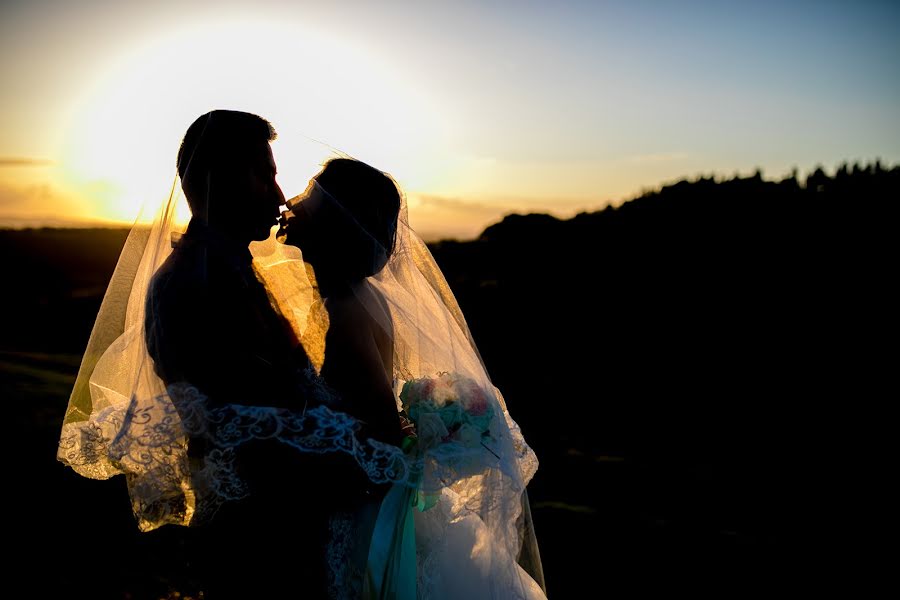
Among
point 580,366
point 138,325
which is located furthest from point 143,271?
point 580,366

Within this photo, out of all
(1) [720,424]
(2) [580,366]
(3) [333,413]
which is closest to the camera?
(3) [333,413]

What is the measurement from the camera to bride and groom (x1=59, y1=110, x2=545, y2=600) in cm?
236

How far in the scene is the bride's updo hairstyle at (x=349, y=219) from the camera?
8.81 feet

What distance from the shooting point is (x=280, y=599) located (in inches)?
99.6

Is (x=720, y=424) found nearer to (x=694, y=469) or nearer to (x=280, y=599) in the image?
(x=694, y=469)

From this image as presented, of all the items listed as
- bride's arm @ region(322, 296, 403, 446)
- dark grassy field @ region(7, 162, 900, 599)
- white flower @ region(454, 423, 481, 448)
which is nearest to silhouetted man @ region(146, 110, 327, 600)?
bride's arm @ region(322, 296, 403, 446)

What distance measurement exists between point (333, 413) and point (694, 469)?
7628 millimetres

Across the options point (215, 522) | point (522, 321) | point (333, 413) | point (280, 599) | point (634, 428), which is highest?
point (333, 413)

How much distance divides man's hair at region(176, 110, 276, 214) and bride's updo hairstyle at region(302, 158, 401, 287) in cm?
31

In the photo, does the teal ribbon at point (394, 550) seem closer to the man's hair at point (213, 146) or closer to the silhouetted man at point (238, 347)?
the silhouetted man at point (238, 347)

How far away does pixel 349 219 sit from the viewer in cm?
270

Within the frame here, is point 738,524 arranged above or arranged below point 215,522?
below

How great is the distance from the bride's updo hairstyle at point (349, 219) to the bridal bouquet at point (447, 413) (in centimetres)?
55

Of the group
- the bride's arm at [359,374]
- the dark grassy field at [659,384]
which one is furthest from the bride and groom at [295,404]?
the dark grassy field at [659,384]
